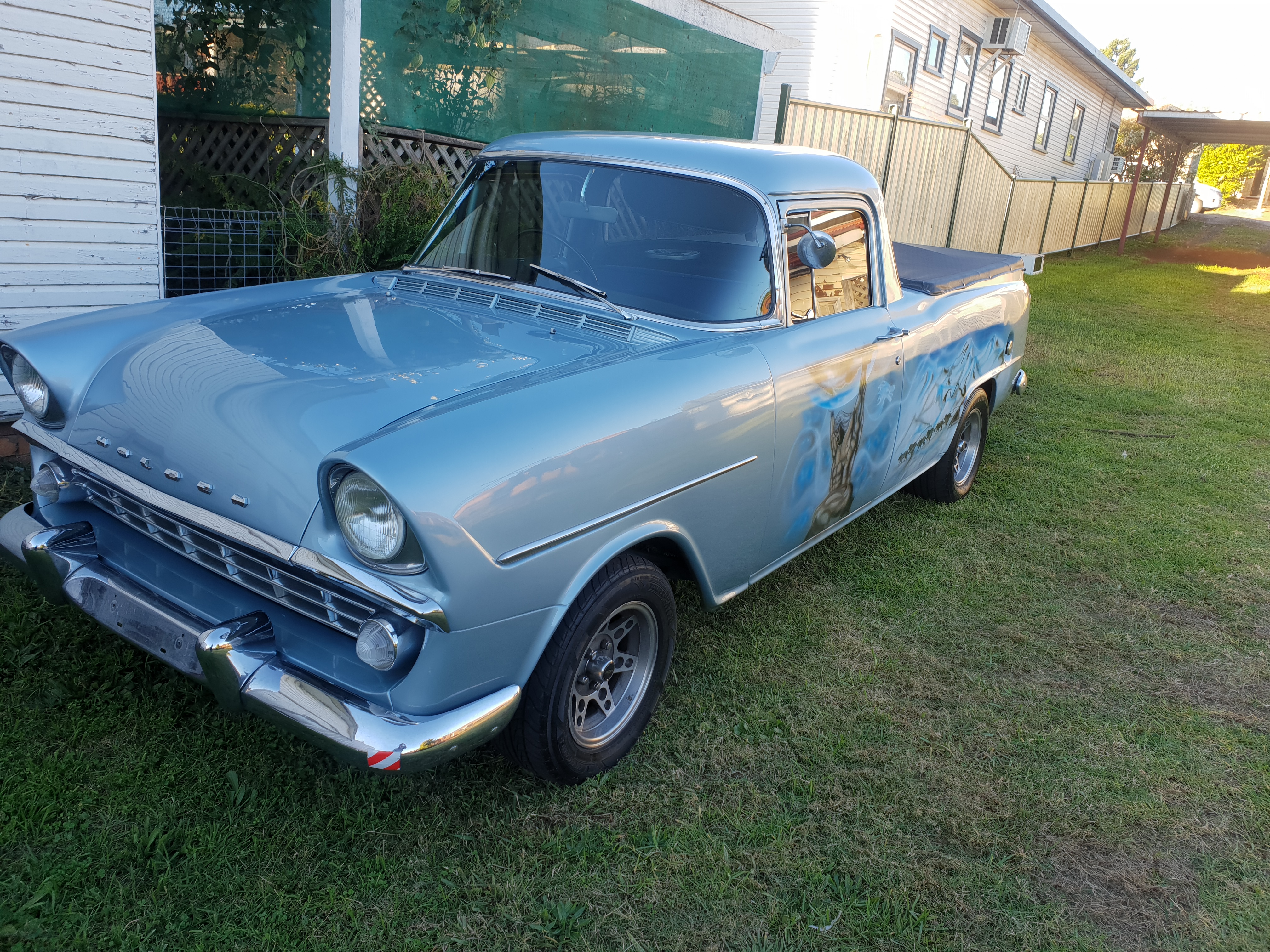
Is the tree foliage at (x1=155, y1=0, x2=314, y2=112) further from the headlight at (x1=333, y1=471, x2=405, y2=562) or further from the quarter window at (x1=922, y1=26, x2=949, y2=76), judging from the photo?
the quarter window at (x1=922, y1=26, x2=949, y2=76)

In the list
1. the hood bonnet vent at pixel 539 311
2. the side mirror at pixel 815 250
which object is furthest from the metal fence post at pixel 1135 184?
the hood bonnet vent at pixel 539 311

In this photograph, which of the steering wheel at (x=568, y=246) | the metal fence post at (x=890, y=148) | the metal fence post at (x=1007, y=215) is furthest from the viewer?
the metal fence post at (x=1007, y=215)

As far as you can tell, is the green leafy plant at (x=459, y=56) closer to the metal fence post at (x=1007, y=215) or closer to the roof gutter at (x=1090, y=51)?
the metal fence post at (x=1007, y=215)

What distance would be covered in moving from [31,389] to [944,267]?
4124 mm

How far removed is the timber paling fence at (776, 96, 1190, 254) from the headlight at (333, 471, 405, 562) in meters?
4.67

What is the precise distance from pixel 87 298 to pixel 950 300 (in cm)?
417

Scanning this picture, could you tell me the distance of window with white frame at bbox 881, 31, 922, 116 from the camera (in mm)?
14602

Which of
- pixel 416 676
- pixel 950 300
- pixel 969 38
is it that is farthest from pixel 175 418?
pixel 969 38

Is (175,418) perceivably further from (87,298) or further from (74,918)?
(87,298)

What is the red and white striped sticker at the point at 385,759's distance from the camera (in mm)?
1946

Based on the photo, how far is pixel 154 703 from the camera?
2.69 meters

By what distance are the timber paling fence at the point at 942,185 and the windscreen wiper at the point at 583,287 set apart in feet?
10.7

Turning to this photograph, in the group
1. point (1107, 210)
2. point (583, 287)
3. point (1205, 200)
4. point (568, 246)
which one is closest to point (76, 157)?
point (568, 246)

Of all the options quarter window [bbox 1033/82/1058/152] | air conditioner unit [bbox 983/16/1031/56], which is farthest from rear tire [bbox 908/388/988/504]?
quarter window [bbox 1033/82/1058/152]
